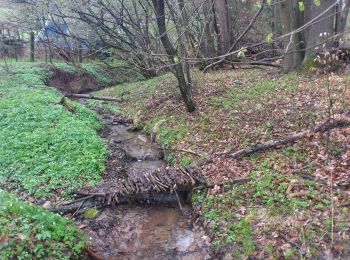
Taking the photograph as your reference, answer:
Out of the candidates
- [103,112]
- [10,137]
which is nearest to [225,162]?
[10,137]

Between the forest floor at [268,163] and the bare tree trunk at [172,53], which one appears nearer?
the forest floor at [268,163]

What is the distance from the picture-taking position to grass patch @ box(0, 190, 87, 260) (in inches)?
175

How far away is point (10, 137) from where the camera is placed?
9.76 metres

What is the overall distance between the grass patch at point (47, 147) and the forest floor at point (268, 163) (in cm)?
194

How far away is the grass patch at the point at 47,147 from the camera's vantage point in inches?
314

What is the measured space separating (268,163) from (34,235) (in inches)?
178

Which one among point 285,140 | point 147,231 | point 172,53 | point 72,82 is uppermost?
point 172,53

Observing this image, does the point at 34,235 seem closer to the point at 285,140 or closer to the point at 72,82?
the point at 285,140

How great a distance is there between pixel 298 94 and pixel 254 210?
18.1 ft

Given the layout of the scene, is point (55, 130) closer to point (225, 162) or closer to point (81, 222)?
point (81, 222)

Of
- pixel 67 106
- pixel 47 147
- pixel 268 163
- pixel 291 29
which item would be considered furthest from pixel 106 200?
pixel 291 29

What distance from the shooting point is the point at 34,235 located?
4715 mm

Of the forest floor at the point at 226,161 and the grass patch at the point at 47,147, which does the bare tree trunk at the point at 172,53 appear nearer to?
the forest floor at the point at 226,161

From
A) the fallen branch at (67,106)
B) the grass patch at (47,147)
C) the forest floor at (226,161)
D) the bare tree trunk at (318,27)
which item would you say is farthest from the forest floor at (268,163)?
the fallen branch at (67,106)
